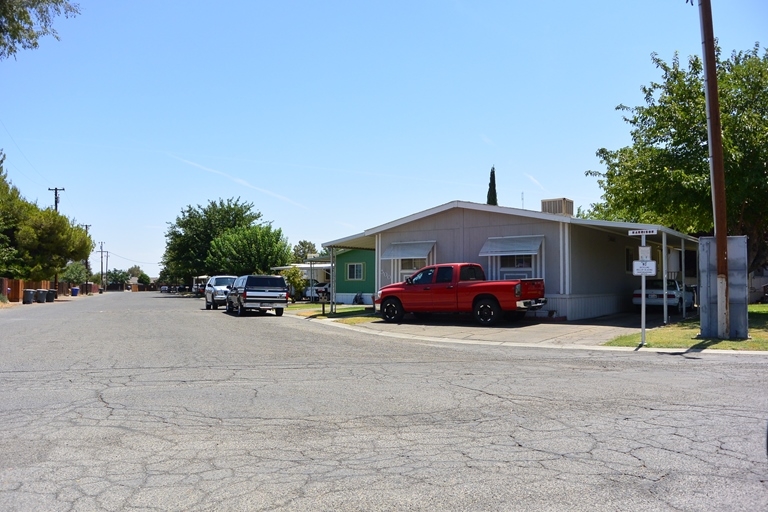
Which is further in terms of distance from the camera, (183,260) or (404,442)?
(183,260)

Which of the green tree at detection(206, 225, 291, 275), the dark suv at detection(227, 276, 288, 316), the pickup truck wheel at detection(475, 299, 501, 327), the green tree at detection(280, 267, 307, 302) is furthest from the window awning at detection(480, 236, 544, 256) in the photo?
the green tree at detection(206, 225, 291, 275)

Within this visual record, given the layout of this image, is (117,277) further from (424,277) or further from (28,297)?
(424,277)

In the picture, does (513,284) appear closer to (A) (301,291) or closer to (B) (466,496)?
(B) (466,496)

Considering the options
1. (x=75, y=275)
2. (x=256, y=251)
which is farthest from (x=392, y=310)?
(x=75, y=275)

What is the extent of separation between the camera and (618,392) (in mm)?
9023

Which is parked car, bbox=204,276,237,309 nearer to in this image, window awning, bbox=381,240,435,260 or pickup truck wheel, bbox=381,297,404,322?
window awning, bbox=381,240,435,260

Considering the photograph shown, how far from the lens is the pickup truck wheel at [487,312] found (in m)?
20.2

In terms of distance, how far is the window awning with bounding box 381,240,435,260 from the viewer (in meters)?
25.0

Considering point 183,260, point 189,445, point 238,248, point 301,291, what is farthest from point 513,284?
point 183,260

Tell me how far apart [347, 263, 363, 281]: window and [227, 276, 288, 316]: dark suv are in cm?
937

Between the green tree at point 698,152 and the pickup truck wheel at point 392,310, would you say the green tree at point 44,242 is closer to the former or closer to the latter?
the pickup truck wheel at point 392,310

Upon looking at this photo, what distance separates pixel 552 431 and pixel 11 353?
11.6m

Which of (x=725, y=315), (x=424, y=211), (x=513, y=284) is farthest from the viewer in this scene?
(x=424, y=211)

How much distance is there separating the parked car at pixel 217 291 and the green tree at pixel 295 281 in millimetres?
7855
